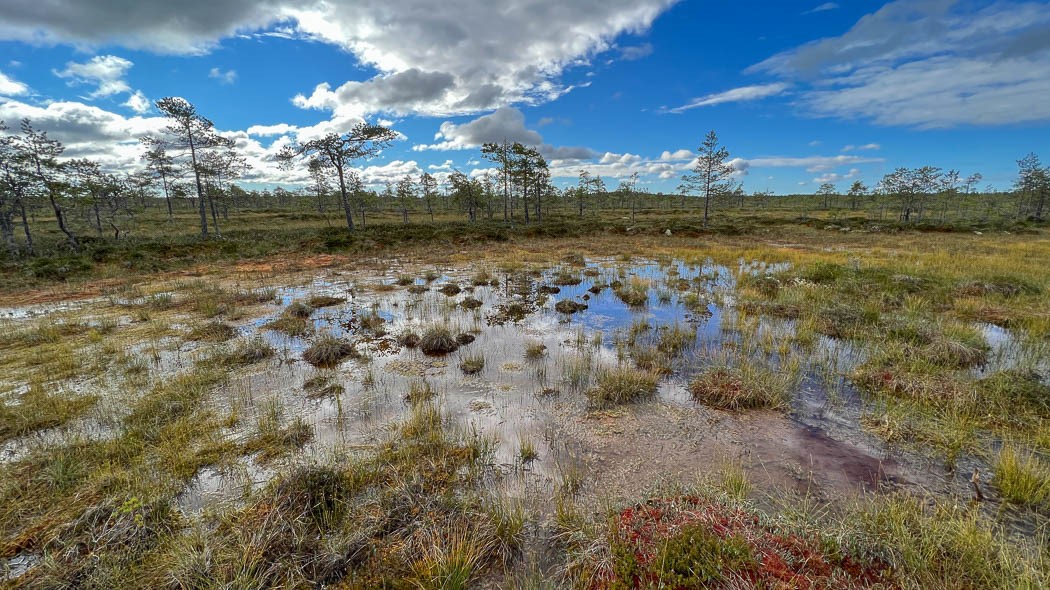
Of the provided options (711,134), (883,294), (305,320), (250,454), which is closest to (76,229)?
(305,320)

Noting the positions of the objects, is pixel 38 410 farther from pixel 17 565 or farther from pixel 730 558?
pixel 730 558

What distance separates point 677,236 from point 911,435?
33.3 metres

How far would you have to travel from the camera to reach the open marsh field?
2.94m

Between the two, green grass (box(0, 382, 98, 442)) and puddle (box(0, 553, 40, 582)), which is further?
green grass (box(0, 382, 98, 442))

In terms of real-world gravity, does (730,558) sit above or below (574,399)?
above

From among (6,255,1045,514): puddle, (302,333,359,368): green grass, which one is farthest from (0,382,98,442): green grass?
(302,333,359,368): green grass

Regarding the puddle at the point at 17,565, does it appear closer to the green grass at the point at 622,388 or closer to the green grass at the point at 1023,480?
the green grass at the point at 622,388

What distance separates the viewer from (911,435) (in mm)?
4758

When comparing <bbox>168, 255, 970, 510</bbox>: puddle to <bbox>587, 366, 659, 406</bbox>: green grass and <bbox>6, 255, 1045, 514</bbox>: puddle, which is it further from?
<bbox>587, 366, 659, 406</bbox>: green grass

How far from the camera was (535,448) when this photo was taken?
478cm

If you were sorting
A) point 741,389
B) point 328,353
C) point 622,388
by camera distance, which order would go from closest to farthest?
point 741,389, point 622,388, point 328,353

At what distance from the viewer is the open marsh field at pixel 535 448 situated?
2943 mm

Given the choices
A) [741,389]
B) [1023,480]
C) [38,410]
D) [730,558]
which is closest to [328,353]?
[38,410]

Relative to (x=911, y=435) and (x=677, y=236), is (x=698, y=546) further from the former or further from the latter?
(x=677, y=236)
